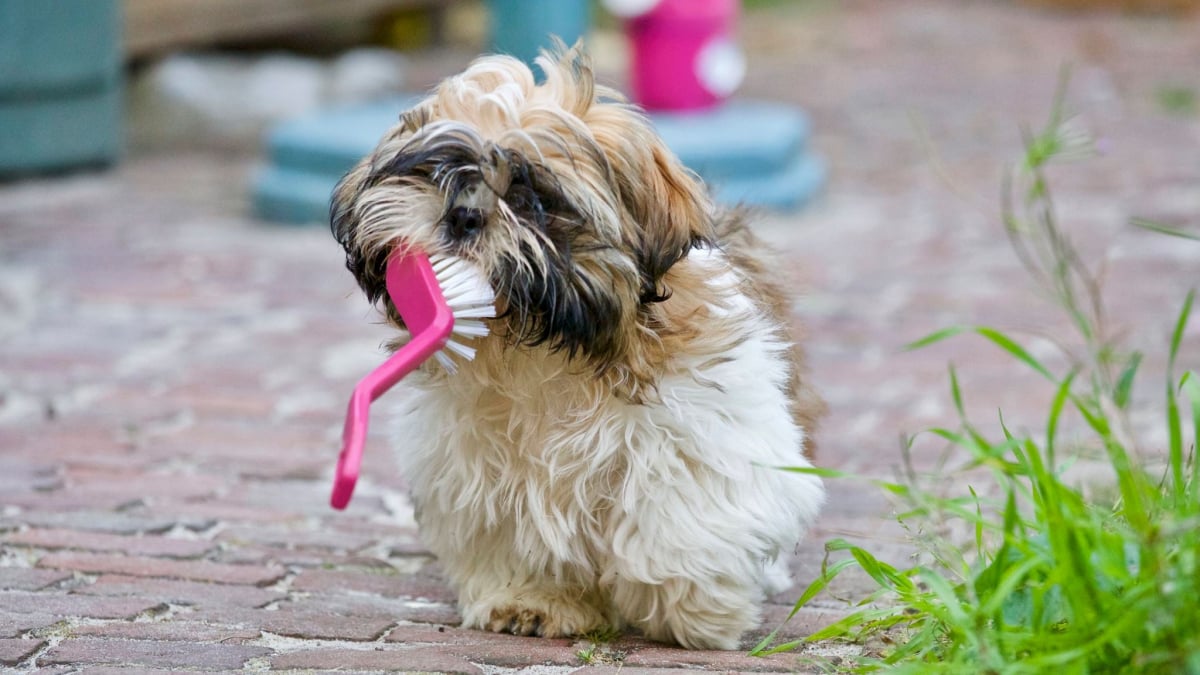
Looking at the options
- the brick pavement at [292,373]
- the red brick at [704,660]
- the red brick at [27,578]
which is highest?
the red brick at [704,660]

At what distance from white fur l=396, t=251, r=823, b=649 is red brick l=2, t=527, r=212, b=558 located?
0.90 m

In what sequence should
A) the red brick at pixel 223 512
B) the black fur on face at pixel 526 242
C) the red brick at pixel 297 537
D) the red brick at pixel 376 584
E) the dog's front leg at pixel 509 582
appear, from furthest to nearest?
the red brick at pixel 223 512, the red brick at pixel 297 537, the red brick at pixel 376 584, the dog's front leg at pixel 509 582, the black fur on face at pixel 526 242

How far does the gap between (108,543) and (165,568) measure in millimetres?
293

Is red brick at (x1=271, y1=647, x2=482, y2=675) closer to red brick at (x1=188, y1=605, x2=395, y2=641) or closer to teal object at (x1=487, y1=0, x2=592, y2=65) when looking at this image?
red brick at (x1=188, y1=605, x2=395, y2=641)

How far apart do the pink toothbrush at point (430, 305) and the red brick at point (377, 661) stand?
45cm

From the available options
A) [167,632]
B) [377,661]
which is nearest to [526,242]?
[377,661]

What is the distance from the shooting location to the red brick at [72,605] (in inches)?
139

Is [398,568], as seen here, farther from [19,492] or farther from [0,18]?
[0,18]

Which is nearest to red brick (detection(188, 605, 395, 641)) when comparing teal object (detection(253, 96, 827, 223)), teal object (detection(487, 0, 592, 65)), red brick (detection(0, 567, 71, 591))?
red brick (detection(0, 567, 71, 591))

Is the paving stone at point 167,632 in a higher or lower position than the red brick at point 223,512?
higher

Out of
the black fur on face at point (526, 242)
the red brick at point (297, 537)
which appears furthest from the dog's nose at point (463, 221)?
the red brick at point (297, 537)

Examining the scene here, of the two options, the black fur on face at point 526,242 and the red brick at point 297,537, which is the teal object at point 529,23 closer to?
the red brick at point 297,537

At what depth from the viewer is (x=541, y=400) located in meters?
3.41

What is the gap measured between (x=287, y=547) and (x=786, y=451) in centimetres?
152
